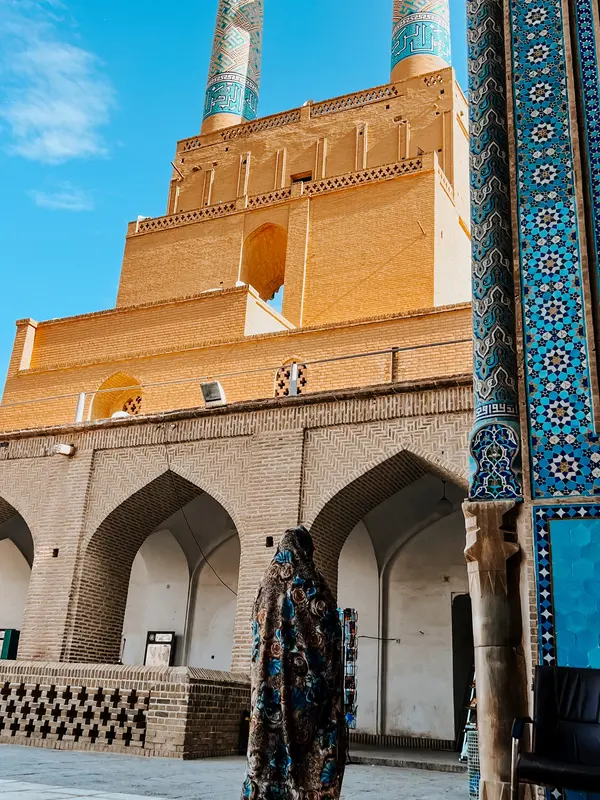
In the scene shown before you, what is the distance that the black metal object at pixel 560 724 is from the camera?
2.87m

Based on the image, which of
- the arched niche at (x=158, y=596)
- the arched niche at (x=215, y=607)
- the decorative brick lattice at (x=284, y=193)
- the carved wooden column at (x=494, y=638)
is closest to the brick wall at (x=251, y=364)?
the arched niche at (x=158, y=596)

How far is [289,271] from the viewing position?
14.2 metres

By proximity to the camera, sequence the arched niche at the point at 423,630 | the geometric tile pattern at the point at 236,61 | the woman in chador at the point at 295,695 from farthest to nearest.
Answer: the geometric tile pattern at the point at 236,61, the arched niche at the point at 423,630, the woman in chador at the point at 295,695

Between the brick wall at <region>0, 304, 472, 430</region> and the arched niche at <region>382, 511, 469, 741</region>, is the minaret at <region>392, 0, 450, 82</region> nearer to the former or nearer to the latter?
the brick wall at <region>0, 304, 472, 430</region>

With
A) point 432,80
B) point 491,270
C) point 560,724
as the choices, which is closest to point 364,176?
point 432,80

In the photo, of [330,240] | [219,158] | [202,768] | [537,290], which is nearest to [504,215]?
[537,290]

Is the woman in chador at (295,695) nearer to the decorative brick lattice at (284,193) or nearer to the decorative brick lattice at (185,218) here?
the decorative brick lattice at (284,193)

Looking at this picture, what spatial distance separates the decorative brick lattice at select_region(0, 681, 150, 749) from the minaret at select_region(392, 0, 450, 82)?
13.6 meters

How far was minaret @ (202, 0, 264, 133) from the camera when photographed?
18.5 m

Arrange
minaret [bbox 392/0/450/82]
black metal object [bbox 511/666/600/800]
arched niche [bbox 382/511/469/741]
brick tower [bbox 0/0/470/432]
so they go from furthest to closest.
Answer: minaret [bbox 392/0/450/82], brick tower [bbox 0/0/470/432], arched niche [bbox 382/511/469/741], black metal object [bbox 511/666/600/800]

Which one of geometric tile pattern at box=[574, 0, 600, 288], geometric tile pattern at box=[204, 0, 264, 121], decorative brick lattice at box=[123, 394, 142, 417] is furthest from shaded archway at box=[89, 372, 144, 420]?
geometric tile pattern at box=[574, 0, 600, 288]

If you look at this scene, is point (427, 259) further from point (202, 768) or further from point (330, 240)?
point (202, 768)

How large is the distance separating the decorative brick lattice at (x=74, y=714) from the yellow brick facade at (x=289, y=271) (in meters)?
3.95

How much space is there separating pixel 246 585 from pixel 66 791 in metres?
4.47
